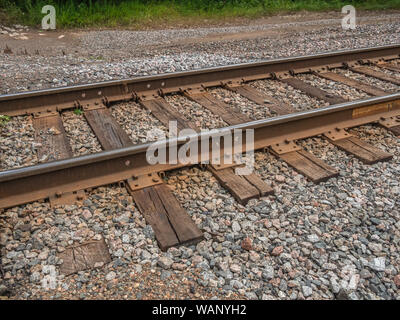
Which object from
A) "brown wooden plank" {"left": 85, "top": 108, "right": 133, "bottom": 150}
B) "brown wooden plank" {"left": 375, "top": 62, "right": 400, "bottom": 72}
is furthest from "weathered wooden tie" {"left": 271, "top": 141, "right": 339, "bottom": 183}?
"brown wooden plank" {"left": 375, "top": 62, "right": 400, "bottom": 72}

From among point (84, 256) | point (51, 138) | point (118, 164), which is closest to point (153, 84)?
point (51, 138)

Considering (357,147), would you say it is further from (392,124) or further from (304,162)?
(392,124)

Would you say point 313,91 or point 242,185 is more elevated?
point 313,91

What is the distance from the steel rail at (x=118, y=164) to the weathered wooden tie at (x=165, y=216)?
21 cm

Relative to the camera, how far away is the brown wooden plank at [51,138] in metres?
4.23

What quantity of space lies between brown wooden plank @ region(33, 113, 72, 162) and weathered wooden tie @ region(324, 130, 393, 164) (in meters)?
2.62

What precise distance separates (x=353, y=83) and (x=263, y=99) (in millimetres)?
1537

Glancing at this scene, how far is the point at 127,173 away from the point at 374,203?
6.62 feet

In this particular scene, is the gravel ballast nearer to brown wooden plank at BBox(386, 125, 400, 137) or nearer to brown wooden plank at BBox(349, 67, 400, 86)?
brown wooden plank at BBox(386, 125, 400, 137)

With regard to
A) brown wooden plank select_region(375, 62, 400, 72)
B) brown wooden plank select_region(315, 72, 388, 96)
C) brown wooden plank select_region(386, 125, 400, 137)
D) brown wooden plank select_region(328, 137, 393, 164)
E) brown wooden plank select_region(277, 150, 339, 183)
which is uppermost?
brown wooden plank select_region(375, 62, 400, 72)

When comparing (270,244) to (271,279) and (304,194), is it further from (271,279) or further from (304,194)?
(304,194)

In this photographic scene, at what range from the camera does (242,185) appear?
3.73 meters

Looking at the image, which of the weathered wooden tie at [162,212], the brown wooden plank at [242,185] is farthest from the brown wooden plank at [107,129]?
the brown wooden plank at [242,185]

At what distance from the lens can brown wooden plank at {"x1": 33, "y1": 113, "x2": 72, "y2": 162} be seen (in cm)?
423
